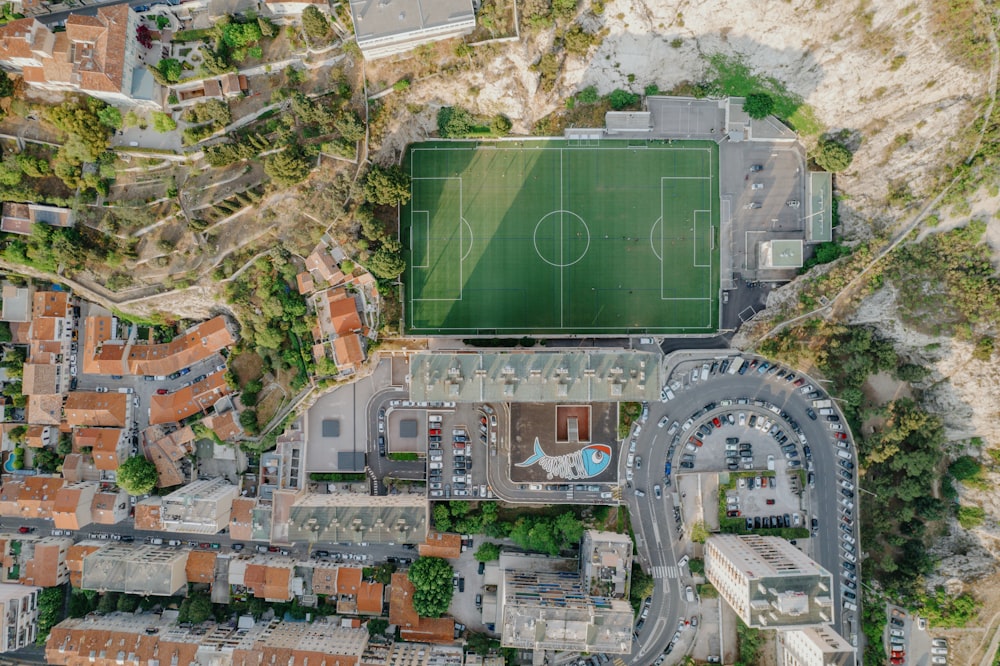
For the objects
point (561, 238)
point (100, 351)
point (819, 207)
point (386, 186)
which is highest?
point (819, 207)

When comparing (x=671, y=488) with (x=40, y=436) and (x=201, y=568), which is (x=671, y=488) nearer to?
(x=201, y=568)

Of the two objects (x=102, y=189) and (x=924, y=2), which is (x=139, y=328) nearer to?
(x=102, y=189)

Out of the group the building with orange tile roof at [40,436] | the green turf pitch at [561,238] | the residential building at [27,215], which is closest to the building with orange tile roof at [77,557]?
the building with orange tile roof at [40,436]

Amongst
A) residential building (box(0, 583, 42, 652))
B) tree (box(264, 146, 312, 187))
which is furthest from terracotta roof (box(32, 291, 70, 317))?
residential building (box(0, 583, 42, 652))

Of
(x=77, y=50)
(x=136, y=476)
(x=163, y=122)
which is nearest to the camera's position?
(x=77, y=50)

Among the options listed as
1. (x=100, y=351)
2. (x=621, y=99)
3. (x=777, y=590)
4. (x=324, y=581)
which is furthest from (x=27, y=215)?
(x=777, y=590)

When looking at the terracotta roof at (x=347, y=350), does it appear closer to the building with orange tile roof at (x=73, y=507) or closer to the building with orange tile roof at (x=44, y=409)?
the building with orange tile roof at (x=73, y=507)
